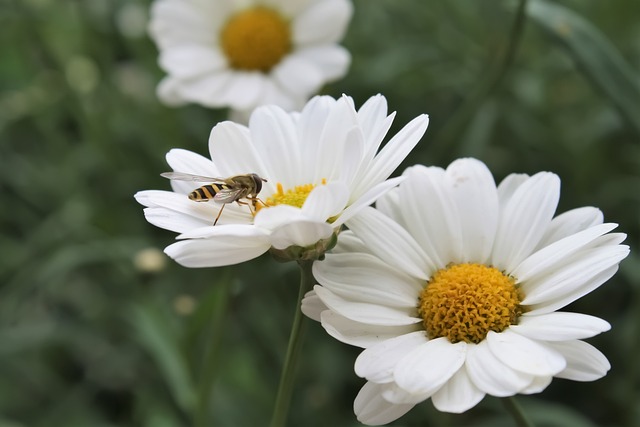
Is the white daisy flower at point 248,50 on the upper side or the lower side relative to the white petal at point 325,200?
→ lower

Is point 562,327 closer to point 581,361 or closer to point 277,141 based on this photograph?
point 581,361

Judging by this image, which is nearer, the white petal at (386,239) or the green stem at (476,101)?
the white petal at (386,239)

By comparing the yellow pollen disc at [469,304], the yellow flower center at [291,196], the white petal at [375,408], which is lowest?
the white petal at [375,408]

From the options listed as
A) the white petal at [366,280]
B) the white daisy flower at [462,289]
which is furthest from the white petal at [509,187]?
the white petal at [366,280]

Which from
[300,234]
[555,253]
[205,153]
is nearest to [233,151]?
[300,234]

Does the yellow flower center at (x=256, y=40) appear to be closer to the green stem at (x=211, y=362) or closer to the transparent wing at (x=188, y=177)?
the green stem at (x=211, y=362)

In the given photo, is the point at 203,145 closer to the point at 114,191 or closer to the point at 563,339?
the point at 114,191

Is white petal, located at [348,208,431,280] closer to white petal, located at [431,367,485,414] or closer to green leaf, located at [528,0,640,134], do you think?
white petal, located at [431,367,485,414]

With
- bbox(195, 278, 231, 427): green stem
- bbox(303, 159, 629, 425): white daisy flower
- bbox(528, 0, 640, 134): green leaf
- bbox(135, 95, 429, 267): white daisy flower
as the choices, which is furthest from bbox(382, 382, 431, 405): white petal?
bbox(528, 0, 640, 134): green leaf
